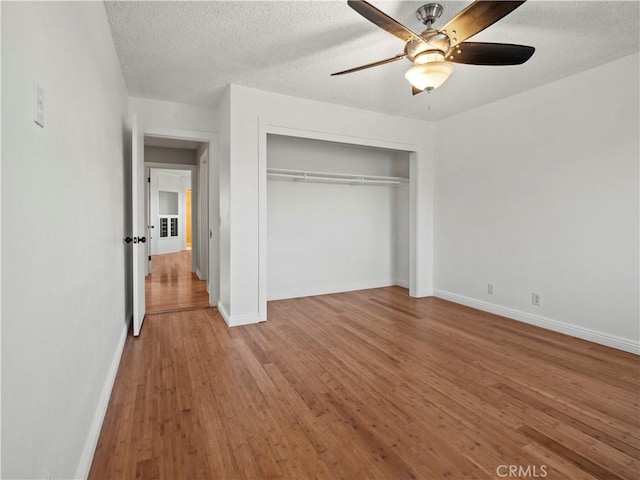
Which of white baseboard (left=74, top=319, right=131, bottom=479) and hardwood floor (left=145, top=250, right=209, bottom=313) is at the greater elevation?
hardwood floor (left=145, top=250, right=209, bottom=313)

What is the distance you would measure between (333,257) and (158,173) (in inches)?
291

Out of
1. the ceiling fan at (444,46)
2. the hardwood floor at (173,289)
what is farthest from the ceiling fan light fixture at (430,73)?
the hardwood floor at (173,289)

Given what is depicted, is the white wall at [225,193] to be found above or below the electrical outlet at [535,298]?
above

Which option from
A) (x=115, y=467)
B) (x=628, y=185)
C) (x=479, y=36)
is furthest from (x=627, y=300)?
(x=115, y=467)

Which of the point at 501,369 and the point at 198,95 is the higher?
the point at 198,95

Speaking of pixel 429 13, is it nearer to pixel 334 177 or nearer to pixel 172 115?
pixel 334 177

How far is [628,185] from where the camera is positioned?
2959 mm

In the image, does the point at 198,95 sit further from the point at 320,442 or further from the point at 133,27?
the point at 320,442

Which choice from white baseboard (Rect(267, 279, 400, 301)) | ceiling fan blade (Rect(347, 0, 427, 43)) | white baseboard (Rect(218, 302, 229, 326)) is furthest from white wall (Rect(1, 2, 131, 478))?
white baseboard (Rect(267, 279, 400, 301))

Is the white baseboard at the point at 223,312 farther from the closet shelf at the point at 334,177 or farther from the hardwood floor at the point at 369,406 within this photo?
the closet shelf at the point at 334,177

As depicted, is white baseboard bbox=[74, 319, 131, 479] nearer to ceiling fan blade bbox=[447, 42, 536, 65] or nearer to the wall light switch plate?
the wall light switch plate

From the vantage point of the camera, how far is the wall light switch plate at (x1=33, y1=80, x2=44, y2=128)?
3.28ft

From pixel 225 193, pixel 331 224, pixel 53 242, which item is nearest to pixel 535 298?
pixel 331 224

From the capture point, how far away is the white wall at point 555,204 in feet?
9.83
